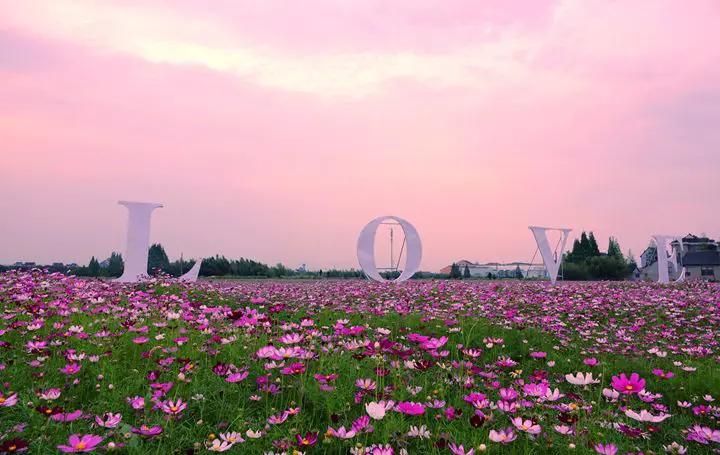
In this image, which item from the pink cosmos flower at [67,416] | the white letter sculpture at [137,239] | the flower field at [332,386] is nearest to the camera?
the pink cosmos flower at [67,416]

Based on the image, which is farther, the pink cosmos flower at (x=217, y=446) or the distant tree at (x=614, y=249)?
the distant tree at (x=614, y=249)

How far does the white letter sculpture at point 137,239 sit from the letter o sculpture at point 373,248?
7140mm

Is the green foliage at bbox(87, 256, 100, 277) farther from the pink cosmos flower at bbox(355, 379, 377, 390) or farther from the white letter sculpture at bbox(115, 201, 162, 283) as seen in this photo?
the pink cosmos flower at bbox(355, 379, 377, 390)

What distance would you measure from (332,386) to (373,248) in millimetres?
15181

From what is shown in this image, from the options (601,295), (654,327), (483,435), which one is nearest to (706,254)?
(601,295)

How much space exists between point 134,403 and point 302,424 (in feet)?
3.48

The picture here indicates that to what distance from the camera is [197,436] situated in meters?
3.11

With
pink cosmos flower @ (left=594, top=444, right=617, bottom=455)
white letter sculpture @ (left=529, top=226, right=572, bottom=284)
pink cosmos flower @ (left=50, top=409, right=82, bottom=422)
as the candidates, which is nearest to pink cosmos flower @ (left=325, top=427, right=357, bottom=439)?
pink cosmos flower @ (left=594, top=444, right=617, bottom=455)

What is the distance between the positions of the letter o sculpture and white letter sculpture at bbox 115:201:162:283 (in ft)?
23.4

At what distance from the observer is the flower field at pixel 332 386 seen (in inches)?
114

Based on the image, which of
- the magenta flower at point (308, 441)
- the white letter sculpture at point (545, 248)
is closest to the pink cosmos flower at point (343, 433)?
the magenta flower at point (308, 441)

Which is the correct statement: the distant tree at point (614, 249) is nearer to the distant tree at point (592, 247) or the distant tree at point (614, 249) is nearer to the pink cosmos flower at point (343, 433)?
the distant tree at point (592, 247)

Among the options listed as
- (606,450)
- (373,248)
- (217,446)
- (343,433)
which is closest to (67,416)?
(217,446)

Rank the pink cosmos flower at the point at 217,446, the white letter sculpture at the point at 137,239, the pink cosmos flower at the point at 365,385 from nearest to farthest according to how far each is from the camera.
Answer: the pink cosmos flower at the point at 217,446, the pink cosmos flower at the point at 365,385, the white letter sculpture at the point at 137,239
